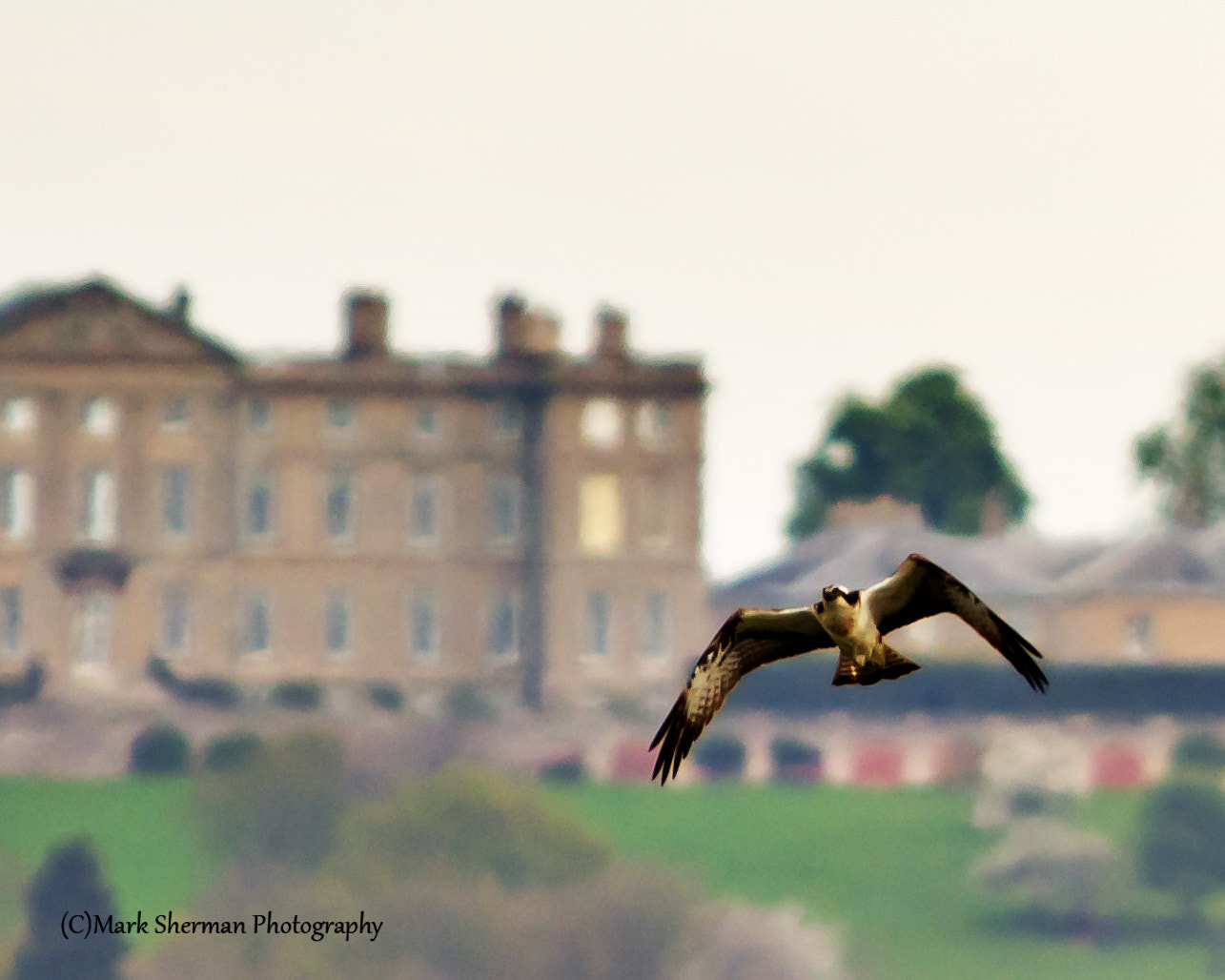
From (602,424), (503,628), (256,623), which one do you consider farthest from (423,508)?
(602,424)

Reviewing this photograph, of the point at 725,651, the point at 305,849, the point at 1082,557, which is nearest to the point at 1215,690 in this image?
the point at 1082,557

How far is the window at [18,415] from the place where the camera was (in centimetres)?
12838

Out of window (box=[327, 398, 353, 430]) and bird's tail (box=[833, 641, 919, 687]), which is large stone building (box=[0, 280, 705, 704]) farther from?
bird's tail (box=[833, 641, 919, 687])

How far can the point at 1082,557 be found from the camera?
133 meters

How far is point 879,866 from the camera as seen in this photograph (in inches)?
4943

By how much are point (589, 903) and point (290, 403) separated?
76.0 ft

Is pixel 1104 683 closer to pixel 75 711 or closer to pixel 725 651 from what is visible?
pixel 75 711

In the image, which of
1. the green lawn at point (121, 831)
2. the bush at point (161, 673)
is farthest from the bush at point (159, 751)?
the bush at point (161, 673)

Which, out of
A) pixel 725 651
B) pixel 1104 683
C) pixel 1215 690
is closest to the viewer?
pixel 725 651

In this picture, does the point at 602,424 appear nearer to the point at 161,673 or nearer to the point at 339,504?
the point at 339,504

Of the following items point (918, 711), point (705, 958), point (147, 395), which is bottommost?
point (705, 958)

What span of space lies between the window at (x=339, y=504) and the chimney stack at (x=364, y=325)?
5.05 metres

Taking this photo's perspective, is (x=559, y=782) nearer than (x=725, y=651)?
No

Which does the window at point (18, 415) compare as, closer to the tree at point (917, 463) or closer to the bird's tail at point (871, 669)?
the tree at point (917, 463)
